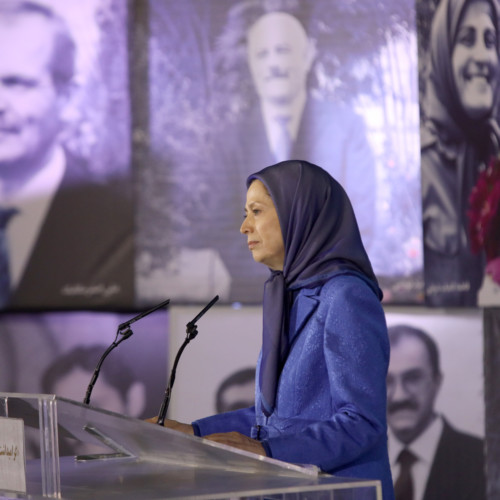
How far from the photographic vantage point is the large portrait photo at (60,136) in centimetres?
400

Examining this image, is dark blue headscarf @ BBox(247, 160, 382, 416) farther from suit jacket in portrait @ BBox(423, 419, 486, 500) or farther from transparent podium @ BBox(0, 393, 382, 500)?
suit jacket in portrait @ BBox(423, 419, 486, 500)

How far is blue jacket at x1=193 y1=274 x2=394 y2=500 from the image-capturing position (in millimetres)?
1587

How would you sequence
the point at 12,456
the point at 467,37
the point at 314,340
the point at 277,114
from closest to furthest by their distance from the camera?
the point at 12,456, the point at 314,340, the point at 467,37, the point at 277,114

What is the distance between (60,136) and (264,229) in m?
2.29

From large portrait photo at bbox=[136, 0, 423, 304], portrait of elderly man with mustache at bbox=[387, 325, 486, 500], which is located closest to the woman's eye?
large portrait photo at bbox=[136, 0, 423, 304]

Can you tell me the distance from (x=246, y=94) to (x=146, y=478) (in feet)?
8.92

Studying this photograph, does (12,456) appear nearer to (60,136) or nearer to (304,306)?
(304,306)

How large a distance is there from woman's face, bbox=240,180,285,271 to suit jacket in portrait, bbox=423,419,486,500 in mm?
1707


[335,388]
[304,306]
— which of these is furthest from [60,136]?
[335,388]

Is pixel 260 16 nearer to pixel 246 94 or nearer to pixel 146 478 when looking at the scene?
pixel 246 94

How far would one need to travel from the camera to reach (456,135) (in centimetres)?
339

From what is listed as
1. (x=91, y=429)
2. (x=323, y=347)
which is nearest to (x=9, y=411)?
(x=91, y=429)

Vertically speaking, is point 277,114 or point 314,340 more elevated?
point 277,114

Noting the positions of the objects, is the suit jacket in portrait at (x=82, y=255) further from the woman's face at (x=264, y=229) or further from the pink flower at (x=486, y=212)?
the woman's face at (x=264, y=229)
